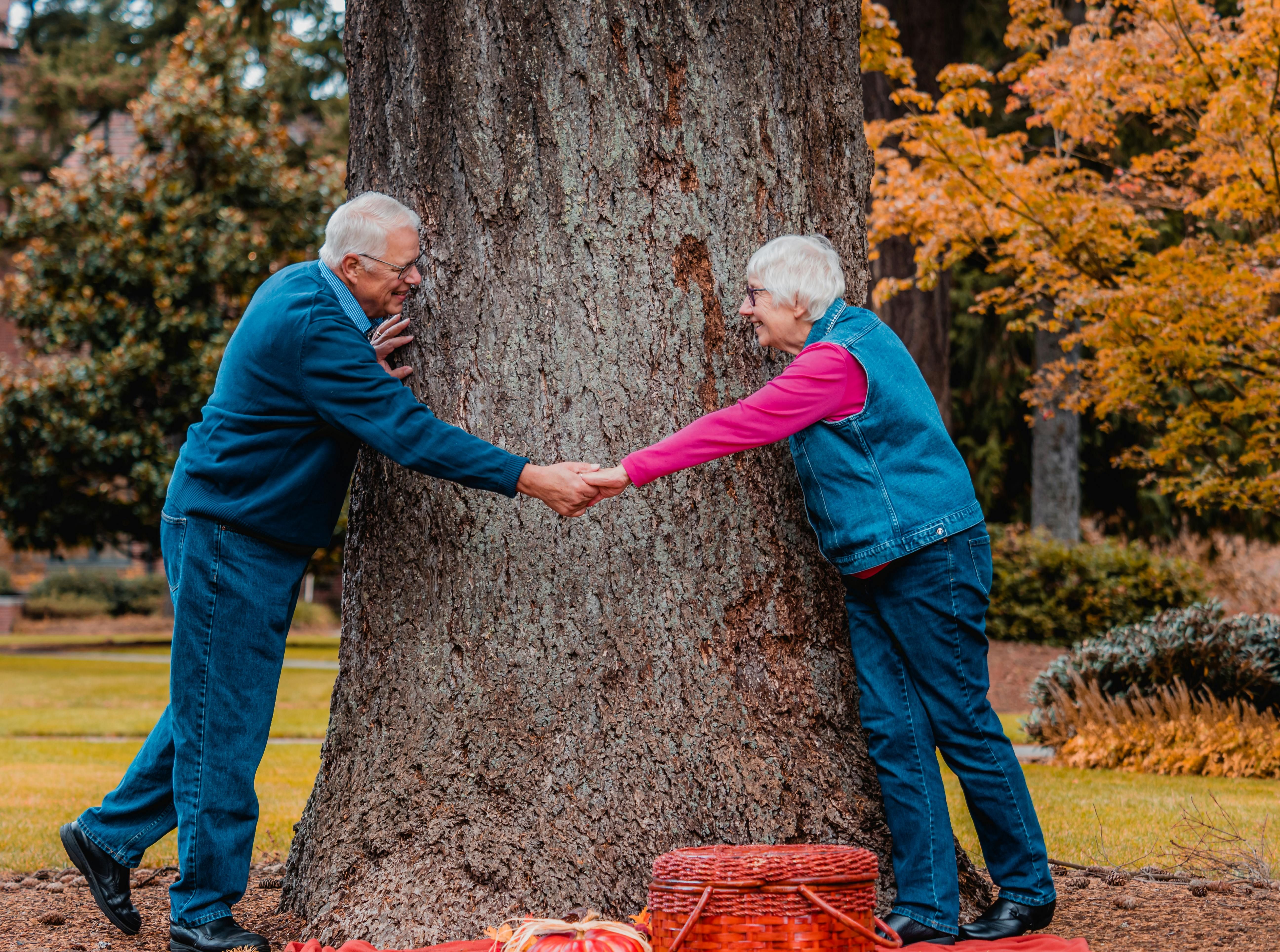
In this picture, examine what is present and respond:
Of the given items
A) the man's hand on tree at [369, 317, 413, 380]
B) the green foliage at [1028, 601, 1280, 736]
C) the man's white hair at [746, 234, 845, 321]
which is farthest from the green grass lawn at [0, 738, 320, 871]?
the green foliage at [1028, 601, 1280, 736]

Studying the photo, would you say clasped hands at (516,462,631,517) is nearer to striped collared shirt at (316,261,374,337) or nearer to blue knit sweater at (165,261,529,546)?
blue knit sweater at (165,261,529,546)

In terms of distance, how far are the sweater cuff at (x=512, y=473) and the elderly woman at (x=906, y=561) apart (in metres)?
0.18

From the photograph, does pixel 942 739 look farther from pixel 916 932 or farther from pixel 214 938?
Result: pixel 214 938

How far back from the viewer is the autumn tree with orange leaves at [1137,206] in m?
7.75

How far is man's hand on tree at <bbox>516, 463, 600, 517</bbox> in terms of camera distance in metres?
3.20

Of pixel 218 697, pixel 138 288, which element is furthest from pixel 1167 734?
pixel 138 288

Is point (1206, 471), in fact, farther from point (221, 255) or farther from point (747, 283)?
point (221, 255)

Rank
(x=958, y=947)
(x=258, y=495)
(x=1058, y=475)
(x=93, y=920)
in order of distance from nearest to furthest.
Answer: (x=958, y=947), (x=258, y=495), (x=93, y=920), (x=1058, y=475)

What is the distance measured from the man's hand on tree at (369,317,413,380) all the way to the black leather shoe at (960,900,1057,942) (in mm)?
2202

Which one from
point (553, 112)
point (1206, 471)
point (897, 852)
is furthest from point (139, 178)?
point (897, 852)

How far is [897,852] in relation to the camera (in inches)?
129

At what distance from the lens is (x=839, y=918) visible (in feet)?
8.70

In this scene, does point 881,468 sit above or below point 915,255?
below

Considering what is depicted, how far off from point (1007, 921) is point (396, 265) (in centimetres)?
244
